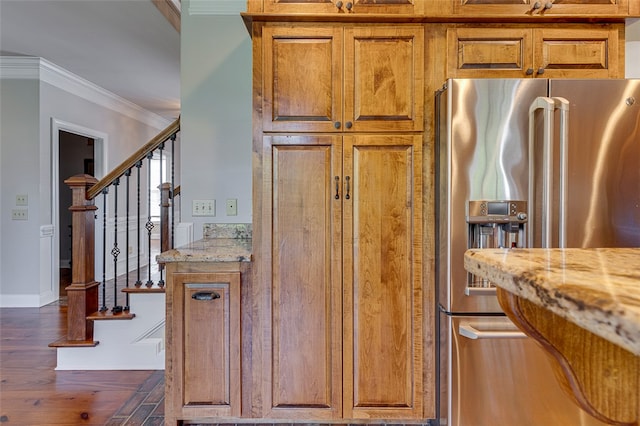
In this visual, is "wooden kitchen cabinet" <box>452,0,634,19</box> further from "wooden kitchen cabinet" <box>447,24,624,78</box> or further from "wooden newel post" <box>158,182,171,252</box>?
"wooden newel post" <box>158,182,171,252</box>

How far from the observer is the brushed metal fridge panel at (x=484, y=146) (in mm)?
1617

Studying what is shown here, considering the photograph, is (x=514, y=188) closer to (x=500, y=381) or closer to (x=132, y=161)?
(x=500, y=381)

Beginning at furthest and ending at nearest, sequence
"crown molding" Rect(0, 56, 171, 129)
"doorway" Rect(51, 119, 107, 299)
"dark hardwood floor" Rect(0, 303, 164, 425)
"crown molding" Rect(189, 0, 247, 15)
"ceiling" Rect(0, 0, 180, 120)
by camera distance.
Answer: "doorway" Rect(51, 119, 107, 299) → "crown molding" Rect(0, 56, 171, 129) → "ceiling" Rect(0, 0, 180, 120) → "crown molding" Rect(189, 0, 247, 15) → "dark hardwood floor" Rect(0, 303, 164, 425)

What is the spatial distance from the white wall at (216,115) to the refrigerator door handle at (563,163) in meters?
1.69

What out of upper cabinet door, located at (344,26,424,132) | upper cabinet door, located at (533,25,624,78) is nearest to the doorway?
upper cabinet door, located at (344,26,424,132)

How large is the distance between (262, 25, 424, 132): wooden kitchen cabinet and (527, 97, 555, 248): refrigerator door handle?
486 mm

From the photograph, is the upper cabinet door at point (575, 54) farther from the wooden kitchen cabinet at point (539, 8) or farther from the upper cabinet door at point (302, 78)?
the upper cabinet door at point (302, 78)

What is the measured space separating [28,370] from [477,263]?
3.18 meters

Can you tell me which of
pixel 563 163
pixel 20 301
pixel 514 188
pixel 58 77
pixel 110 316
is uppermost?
pixel 58 77

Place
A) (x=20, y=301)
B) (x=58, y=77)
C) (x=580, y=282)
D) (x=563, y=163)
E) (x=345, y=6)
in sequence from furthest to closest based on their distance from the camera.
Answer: (x=58, y=77), (x=20, y=301), (x=345, y=6), (x=563, y=163), (x=580, y=282)

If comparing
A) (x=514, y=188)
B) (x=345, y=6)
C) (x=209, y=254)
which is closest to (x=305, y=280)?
(x=209, y=254)

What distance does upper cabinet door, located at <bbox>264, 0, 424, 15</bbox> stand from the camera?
5.78ft

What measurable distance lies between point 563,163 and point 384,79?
879mm

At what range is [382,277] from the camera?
177 centimetres
